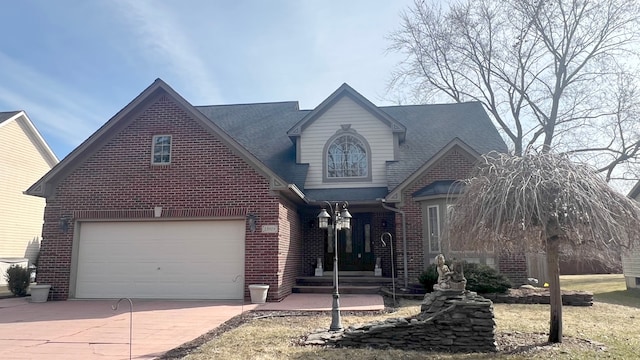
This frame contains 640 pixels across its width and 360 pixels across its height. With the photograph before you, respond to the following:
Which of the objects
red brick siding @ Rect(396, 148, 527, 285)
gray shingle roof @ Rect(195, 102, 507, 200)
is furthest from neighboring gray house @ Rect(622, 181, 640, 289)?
red brick siding @ Rect(396, 148, 527, 285)

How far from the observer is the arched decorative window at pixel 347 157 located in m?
15.1

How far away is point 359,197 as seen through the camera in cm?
1409

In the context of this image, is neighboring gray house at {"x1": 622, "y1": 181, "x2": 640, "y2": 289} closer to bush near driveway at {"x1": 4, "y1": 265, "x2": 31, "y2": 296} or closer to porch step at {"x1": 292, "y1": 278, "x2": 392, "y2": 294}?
porch step at {"x1": 292, "y1": 278, "x2": 392, "y2": 294}

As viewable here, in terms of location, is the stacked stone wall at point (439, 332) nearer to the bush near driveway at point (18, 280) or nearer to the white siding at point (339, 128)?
the white siding at point (339, 128)

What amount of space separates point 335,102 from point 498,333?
1039cm

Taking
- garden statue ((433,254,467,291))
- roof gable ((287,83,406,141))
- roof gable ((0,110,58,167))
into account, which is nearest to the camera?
garden statue ((433,254,467,291))

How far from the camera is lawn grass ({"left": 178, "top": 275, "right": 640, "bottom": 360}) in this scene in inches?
230

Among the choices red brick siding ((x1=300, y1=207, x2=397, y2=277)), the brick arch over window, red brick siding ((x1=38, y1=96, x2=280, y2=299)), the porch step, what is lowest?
the porch step

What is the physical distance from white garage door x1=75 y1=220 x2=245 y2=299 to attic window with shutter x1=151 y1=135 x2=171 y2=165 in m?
1.72

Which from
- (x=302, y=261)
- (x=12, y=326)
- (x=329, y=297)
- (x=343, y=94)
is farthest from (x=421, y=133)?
(x=12, y=326)

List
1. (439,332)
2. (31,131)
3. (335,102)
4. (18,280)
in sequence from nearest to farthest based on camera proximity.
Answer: (439,332), (18,280), (335,102), (31,131)

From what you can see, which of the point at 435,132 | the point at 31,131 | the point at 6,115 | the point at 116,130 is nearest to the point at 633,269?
the point at 435,132

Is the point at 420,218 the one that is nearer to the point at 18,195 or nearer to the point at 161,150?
the point at 161,150

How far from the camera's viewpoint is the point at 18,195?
2019 cm
